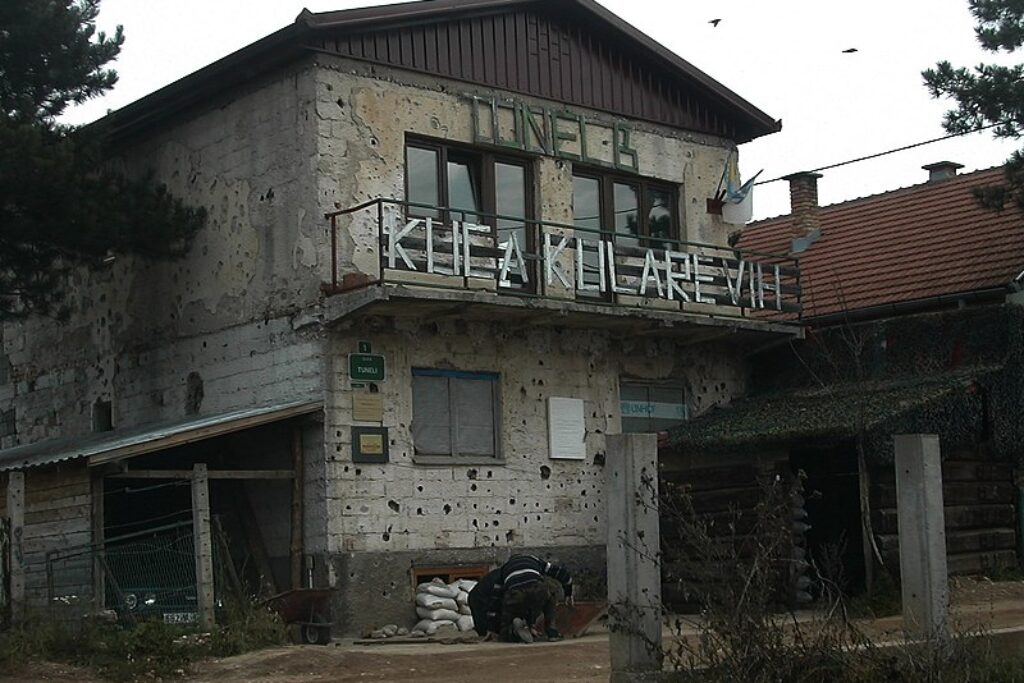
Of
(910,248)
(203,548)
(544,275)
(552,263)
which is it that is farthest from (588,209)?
(203,548)

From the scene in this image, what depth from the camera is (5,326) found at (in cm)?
2586

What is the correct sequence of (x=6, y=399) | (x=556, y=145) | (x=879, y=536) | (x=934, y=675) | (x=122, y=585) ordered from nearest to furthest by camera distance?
(x=934, y=675)
(x=122, y=585)
(x=879, y=536)
(x=556, y=145)
(x=6, y=399)

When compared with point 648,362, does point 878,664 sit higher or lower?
lower

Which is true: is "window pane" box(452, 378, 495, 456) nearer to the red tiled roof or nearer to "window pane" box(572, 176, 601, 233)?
"window pane" box(572, 176, 601, 233)

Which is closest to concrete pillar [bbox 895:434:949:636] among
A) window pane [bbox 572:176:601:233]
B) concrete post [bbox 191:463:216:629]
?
concrete post [bbox 191:463:216:629]

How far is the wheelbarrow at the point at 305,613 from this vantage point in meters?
17.4

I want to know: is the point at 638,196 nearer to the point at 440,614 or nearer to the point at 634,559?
the point at 440,614

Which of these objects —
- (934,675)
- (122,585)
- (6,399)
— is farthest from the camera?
(6,399)

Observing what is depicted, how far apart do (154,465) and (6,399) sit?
6714 mm

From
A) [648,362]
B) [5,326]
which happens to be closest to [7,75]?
[5,326]

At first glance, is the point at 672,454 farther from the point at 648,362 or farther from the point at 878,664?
the point at 878,664

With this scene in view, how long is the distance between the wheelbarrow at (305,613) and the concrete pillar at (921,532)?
7951mm

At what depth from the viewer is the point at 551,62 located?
22141mm

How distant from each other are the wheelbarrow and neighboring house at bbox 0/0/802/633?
35.9 inches
